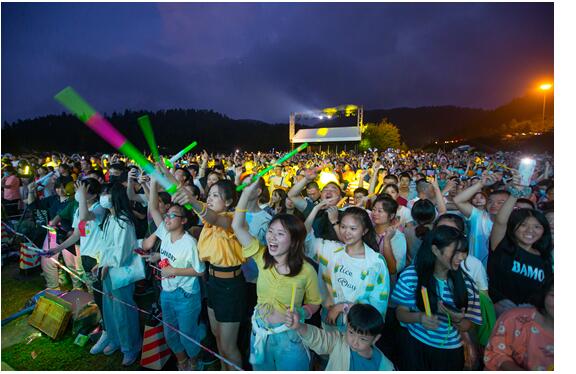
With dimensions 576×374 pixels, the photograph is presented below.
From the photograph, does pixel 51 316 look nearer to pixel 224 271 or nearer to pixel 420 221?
pixel 224 271

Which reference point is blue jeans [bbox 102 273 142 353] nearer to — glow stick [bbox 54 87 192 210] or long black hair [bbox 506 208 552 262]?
glow stick [bbox 54 87 192 210]

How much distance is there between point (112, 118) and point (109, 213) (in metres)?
70.4

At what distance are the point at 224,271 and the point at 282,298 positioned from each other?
75 centimetres

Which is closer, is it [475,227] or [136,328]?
[136,328]

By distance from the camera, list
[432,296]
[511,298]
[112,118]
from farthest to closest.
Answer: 1. [112,118]
2. [511,298]
3. [432,296]

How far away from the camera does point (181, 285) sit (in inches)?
123

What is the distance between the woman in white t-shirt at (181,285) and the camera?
308 cm

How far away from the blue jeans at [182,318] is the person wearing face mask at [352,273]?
4.49 feet

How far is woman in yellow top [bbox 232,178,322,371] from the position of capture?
2.36m

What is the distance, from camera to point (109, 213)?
3422 mm

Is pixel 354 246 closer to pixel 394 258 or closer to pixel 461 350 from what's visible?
pixel 394 258

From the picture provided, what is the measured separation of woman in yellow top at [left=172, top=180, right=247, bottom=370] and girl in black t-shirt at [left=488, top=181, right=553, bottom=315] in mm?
2499

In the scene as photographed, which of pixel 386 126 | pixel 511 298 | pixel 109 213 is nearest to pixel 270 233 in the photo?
pixel 109 213

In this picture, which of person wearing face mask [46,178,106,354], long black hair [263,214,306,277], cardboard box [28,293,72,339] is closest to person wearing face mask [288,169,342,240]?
long black hair [263,214,306,277]
